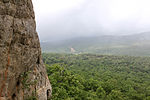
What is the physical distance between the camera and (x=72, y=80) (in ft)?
96.5

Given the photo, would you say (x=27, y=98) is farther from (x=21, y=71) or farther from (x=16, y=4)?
(x=16, y=4)

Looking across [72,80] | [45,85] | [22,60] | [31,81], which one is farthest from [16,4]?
[72,80]

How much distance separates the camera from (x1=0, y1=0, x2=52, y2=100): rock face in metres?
8.66

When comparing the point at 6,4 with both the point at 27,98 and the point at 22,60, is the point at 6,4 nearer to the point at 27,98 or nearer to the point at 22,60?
the point at 22,60

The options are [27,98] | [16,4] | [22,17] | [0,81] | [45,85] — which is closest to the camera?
[0,81]

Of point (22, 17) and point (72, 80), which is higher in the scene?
point (22, 17)

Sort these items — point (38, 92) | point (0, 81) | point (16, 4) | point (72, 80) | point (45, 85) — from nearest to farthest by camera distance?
point (0, 81) < point (16, 4) < point (38, 92) < point (45, 85) < point (72, 80)

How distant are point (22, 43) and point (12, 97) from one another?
5091 millimetres

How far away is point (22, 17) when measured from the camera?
1045 cm

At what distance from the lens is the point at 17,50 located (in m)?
9.91

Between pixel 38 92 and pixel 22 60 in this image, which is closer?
pixel 22 60

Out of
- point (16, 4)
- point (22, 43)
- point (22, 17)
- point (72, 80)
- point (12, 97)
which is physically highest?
point (16, 4)

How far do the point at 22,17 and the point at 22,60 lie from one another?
414 centimetres

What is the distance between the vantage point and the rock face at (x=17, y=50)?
28.4 feet
